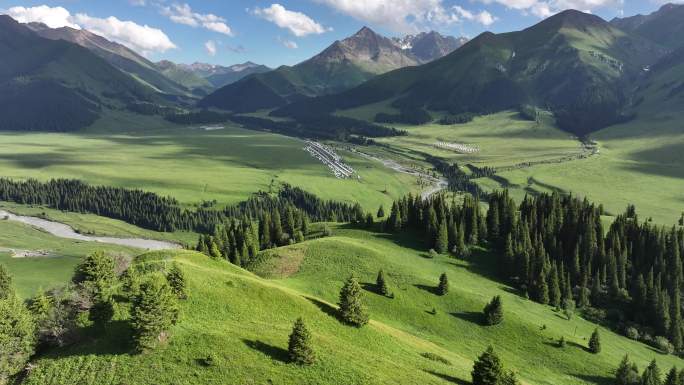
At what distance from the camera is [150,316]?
137 ft

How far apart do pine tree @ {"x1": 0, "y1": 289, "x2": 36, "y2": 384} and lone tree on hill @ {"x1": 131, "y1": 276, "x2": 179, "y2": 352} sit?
1167cm

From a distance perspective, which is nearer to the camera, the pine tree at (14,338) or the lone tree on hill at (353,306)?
the pine tree at (14,338)

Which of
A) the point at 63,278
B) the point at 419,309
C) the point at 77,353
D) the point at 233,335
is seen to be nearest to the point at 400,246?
the point at 419,309

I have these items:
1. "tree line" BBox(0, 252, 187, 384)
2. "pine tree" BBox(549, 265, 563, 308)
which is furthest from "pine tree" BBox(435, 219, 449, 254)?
"tree line" BBox(0, 252, 187, 384)

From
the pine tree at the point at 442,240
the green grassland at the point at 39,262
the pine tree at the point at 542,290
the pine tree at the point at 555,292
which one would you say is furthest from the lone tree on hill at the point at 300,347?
the pine tree at the point at 442,240

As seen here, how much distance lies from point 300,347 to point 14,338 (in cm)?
2854

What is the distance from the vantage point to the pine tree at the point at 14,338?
135ft

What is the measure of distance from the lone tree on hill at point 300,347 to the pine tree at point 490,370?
19.5 meters

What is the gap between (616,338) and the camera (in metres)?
97.1

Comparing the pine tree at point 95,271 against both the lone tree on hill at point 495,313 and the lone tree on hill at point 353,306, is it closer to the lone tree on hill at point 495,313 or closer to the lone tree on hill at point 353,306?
the lone tree on hill at point 353,306

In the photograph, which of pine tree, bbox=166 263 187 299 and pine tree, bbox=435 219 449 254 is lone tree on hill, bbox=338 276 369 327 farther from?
pine tree, bbox=435 219 449 254

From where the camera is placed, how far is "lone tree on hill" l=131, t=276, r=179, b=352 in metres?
41.8

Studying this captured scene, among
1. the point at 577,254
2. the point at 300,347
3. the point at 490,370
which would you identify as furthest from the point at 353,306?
the point at 577,254

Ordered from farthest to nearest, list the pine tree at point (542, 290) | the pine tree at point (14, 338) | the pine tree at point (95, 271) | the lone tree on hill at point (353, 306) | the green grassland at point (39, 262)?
the green grassland at point (39, 262) < the pine tree at point (542, 290) < the lone tree on hill at point (353, 306) < the pine tree at point (95, 271) < the pine tree at point (14, 338)
